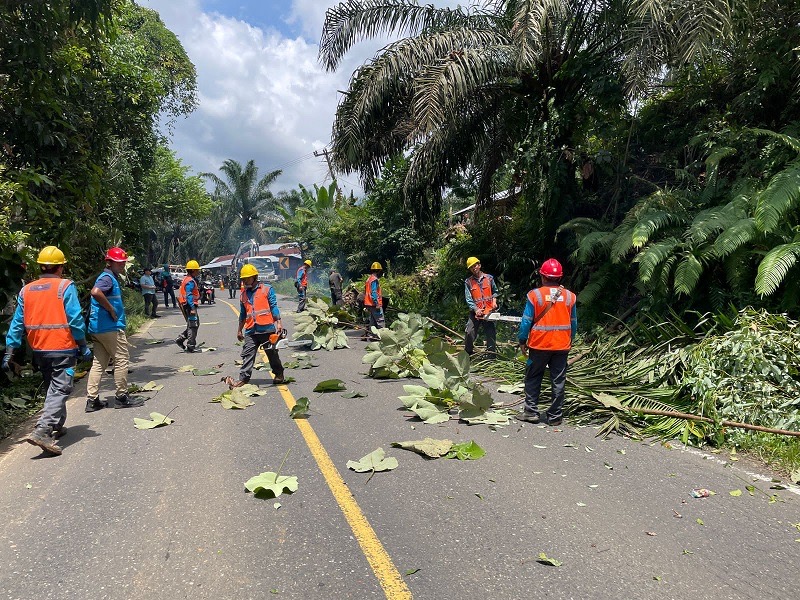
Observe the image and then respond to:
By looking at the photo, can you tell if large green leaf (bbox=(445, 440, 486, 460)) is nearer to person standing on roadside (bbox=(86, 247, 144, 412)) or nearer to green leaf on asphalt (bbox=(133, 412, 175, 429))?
green leaf on asphalt (bbox=(133, 412, 175, 429))

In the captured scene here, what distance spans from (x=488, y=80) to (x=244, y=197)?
1776 inches

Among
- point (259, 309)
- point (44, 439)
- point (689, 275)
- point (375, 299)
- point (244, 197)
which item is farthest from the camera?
point (244, 197)

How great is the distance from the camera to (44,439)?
5574mm

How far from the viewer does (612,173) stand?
1130 cm

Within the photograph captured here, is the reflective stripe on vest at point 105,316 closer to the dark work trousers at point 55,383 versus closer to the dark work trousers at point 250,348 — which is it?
the dark work trousers at point 55,383

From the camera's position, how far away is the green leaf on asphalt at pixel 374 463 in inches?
193

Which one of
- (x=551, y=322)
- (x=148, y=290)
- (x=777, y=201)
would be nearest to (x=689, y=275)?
(x=777, y=201)

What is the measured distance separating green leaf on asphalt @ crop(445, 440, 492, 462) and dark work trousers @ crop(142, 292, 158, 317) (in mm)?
17070

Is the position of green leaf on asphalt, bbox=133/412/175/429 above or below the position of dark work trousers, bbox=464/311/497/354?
below

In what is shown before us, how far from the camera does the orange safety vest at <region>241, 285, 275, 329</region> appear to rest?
8.14m

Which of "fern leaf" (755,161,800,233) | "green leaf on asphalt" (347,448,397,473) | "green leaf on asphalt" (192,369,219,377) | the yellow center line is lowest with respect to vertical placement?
the yellow center line

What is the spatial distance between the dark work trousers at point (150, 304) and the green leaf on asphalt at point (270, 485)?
1694cm

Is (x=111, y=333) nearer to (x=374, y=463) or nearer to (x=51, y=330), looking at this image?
(x=51, y=330)

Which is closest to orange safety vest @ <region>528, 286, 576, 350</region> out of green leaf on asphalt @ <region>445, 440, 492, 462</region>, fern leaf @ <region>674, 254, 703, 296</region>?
green leaf on asphalt @ <region>445, 440, 492, 462</region>
